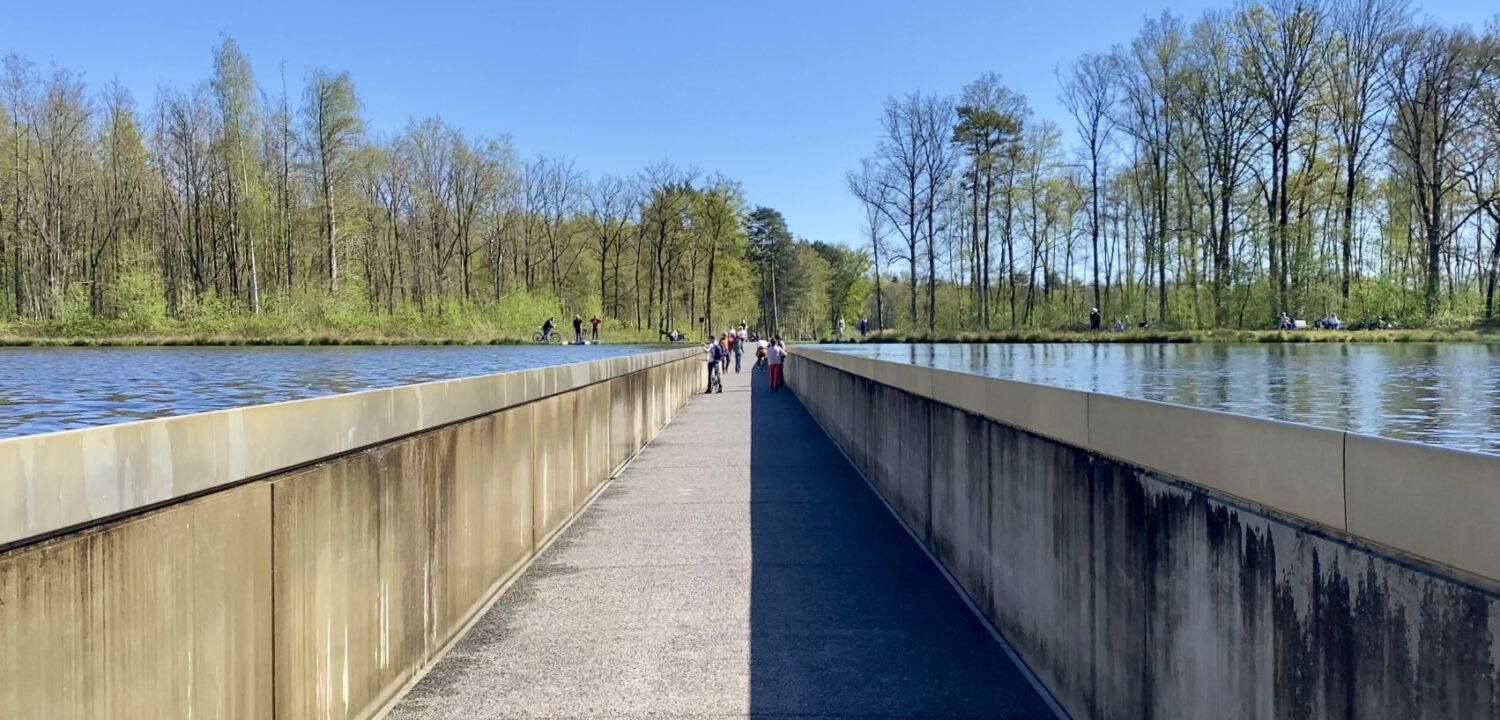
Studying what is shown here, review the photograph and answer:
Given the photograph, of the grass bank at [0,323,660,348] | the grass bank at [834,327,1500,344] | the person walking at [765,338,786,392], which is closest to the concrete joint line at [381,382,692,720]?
the person walking at [765,338,786,392]

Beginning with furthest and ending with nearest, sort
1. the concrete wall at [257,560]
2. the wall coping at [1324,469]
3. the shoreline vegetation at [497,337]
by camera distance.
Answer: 1. the shoreline vegetation at [497,337]
2. the concrete wall at [257,560]
3. the wall coping at [1324,469]

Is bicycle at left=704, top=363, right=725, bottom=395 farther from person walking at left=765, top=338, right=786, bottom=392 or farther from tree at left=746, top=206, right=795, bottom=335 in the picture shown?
tree at left=746, top=206, right=795, bottom=335

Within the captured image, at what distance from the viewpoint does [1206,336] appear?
1585 inches

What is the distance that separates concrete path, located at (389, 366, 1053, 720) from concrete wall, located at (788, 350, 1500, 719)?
52 cm

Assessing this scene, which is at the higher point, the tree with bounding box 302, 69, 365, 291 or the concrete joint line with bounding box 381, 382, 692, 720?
the tree with bounding box 302, 69, 365, 291

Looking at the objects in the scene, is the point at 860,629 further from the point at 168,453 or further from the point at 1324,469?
the point at 168,453

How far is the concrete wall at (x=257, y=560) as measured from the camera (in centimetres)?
271

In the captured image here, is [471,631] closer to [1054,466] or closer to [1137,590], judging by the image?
[1054,466]

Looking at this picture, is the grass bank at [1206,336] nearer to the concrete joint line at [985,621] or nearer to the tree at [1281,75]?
the tree at [1281,75]

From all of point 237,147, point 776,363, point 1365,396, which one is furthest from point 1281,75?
point 237,147

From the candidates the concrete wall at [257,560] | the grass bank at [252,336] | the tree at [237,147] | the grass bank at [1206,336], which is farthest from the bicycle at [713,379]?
the tree at [237,147]

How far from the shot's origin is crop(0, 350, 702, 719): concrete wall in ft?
8.90

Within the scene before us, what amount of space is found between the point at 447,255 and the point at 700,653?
231ft

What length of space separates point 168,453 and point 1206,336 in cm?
4205
